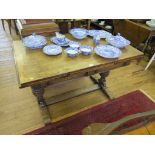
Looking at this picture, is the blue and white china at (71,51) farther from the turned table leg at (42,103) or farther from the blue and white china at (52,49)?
the turned table leg at (42,103)

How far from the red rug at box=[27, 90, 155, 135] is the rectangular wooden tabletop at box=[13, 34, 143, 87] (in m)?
0.60

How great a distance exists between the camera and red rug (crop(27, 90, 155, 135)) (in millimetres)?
1531

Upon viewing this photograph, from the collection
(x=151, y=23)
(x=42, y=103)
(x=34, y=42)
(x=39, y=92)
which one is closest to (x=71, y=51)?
(x=34, y=42)

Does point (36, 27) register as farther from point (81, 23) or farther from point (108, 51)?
point (81, 23)

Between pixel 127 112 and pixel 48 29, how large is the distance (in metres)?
1.40

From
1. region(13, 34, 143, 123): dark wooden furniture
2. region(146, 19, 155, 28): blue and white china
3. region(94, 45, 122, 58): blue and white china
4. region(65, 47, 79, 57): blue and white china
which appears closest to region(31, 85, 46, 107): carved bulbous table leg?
region(13, 34, 143, 123): dark wooden furniture

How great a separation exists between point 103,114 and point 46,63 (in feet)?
2.79

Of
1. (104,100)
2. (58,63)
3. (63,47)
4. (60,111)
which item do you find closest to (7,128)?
(60,111)

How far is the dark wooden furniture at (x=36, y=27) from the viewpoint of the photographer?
1.95 m

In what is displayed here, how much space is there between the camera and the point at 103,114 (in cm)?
172

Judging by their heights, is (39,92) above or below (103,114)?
above

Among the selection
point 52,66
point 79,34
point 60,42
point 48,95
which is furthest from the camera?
point 48,95

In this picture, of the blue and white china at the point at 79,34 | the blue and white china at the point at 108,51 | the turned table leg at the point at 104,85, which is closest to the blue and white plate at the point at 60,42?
the blue and white china at the point at 79,34
